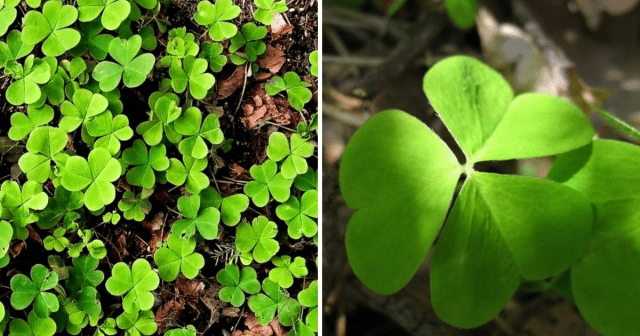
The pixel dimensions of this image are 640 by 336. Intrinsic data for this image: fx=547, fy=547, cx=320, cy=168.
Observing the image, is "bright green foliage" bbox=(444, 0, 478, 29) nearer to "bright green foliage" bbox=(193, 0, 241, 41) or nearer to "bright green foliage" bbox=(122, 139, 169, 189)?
"bright green foliage" bbox=(193, 0, 241, 41)

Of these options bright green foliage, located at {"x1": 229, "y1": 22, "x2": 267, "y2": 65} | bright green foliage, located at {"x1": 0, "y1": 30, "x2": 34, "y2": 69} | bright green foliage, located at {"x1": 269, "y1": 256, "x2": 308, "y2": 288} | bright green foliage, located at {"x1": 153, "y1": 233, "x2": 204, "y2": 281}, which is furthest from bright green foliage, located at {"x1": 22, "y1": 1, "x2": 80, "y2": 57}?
bright green foliage, located at {"x1": 269, "y1": 256, "x2": 308, "y2": 288}

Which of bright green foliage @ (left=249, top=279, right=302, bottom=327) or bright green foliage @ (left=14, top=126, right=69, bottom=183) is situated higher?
bright green foliage @ (left=14, top=126, right=69, bottom=183)

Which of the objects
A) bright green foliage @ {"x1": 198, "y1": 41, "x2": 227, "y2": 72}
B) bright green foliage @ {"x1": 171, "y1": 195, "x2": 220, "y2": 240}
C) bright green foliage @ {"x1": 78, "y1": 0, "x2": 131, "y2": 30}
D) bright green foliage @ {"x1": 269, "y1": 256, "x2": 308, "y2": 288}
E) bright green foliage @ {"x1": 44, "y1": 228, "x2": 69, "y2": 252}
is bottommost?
bright green foliage @ {"x1": 269, "y1": 256, "x2": 308, "y2": 288}

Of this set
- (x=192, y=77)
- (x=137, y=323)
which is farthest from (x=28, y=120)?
(x=137, y=323)

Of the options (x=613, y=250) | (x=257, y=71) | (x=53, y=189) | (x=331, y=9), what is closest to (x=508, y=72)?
(x=331, y=9)

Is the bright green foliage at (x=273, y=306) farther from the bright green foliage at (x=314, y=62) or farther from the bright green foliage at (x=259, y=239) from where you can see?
the bright green foliage at (x=314, y=62)

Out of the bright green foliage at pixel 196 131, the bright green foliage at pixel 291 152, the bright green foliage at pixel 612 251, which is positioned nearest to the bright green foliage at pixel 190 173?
the bright green foliage at pixel 196 131
